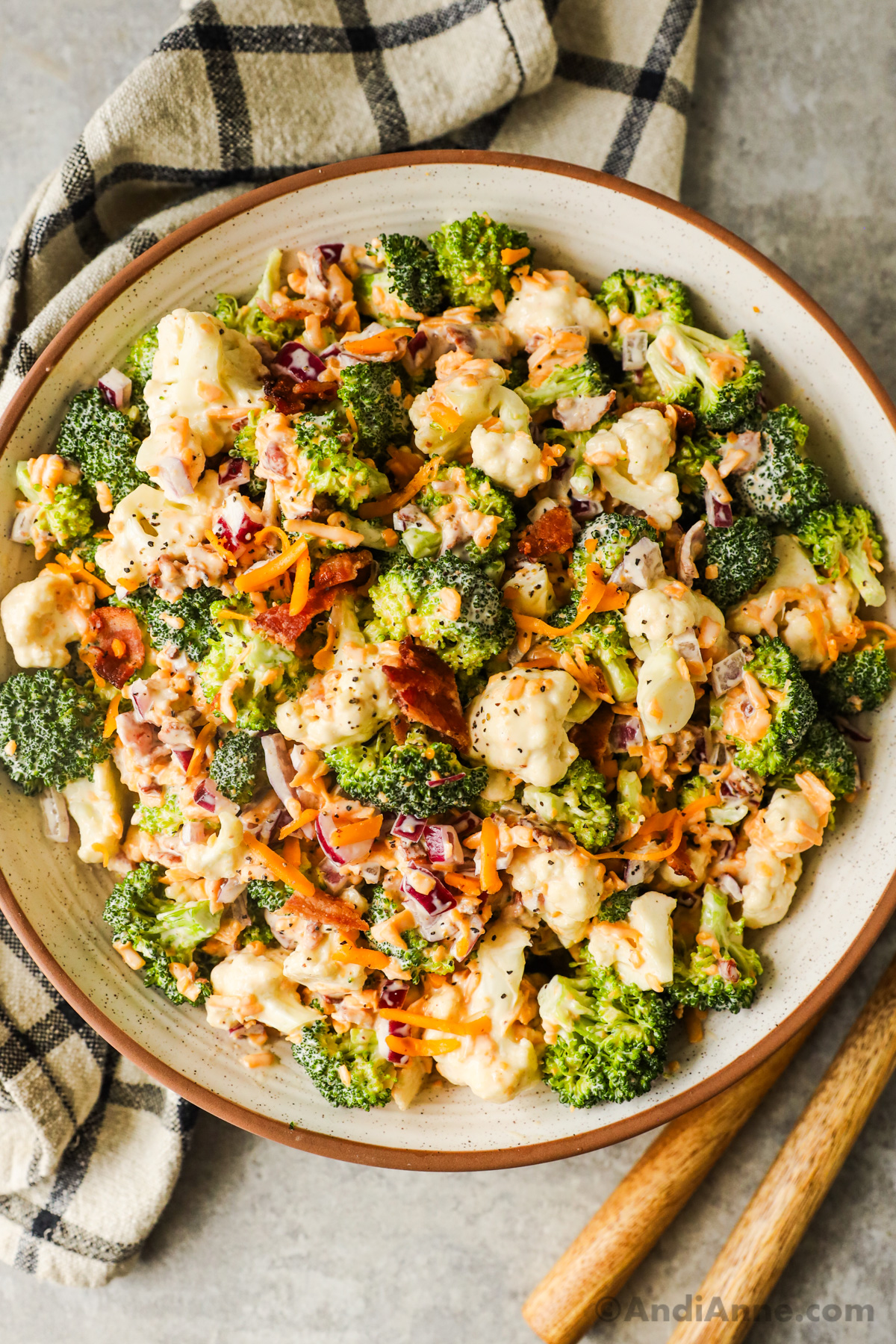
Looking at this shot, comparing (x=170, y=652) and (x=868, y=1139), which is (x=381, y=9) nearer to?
(x=170, y=652)

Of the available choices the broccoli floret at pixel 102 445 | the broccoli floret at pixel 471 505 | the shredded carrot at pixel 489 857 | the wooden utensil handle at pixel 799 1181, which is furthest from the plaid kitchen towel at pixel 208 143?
the wooden utensil handle at pixel 799 1181

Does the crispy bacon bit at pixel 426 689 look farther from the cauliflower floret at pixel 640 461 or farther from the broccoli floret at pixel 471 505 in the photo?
the cauliflower floret at pixel 640 461

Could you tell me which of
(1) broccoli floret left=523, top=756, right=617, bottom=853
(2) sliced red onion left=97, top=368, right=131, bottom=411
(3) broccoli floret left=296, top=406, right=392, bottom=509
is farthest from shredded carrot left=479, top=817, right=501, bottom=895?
(2) sliced red onion left=97, top=368, right=131, bottom=411

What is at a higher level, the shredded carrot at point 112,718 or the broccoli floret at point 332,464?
the broccoli floret at point 332,464

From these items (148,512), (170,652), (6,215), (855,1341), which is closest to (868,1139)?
(855,1341)

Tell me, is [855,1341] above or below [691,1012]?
below

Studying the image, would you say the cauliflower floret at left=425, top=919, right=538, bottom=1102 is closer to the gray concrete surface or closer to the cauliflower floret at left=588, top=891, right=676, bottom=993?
the cauliflower floret at left=588, top=891, right=676, bottom=993
